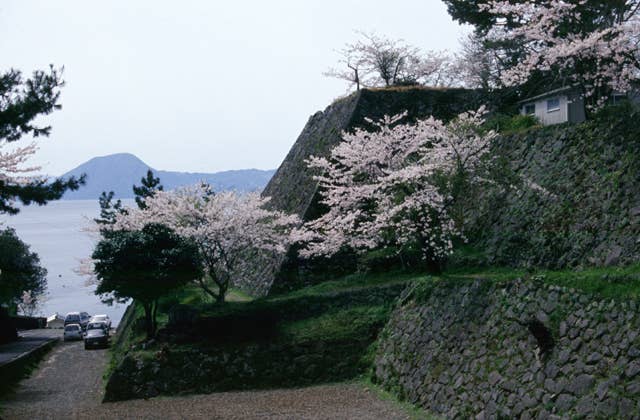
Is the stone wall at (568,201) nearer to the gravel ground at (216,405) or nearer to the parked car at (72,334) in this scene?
the gravel ground at (216,405)

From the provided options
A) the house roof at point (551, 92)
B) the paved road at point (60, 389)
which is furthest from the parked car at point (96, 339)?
the house roof at point (551, 92)

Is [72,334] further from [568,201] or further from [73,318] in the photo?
[568,201]

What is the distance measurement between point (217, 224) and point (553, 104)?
Answer: 1438cm

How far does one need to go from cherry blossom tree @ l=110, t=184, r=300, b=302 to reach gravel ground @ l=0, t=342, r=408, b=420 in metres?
5.60

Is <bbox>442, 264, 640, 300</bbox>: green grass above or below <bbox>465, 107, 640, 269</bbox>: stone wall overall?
below

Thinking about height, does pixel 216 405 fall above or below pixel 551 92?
below

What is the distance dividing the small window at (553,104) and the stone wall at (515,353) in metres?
12.7

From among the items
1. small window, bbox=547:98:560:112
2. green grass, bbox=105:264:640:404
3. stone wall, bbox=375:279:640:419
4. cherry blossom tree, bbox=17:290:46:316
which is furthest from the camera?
cherry blossom tree, bbox=17:290:46:316

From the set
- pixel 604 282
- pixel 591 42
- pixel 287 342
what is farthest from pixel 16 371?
pixel 591 42

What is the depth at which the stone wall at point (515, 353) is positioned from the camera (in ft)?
33.2

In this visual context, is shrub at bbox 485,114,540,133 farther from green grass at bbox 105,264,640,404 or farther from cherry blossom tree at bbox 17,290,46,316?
Result: cherry blossom tree at bbox 17,290,46,316

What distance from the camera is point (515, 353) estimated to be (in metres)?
12.4

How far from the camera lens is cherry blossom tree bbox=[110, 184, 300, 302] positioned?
2370 cm

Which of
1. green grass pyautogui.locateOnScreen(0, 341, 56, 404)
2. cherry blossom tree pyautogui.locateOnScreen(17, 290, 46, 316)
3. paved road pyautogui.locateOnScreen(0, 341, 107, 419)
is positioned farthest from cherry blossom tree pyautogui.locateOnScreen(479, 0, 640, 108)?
cherry blossom tree pyautogui.locateOnScreen(17, 290, 46, 316)
